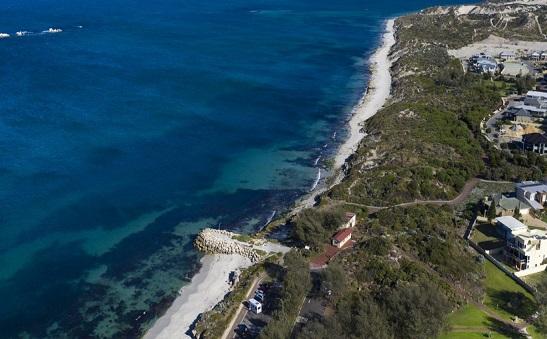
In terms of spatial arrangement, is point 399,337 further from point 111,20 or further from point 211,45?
point 111,20

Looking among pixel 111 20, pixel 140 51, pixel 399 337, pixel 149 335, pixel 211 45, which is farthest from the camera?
pixel 111 20

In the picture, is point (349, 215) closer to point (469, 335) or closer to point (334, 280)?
point (334, 280)

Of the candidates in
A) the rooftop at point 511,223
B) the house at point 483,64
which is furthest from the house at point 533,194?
the house at point 483,64

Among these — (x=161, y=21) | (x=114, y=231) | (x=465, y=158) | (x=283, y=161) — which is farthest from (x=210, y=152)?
(x=161, y=21)

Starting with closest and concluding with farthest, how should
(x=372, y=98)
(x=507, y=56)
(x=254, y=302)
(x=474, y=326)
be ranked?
(x=474, y=326), (x=254, y=302), (x=372, y=98), (x=507, y=56)

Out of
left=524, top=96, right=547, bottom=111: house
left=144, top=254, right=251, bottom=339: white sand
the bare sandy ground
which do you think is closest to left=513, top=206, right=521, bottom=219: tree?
left=144, top=254, right=251, bottom=339: white sand

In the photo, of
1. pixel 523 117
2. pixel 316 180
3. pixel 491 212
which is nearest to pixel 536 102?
pixel 523 117

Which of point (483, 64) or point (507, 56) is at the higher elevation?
point (483, 64)
